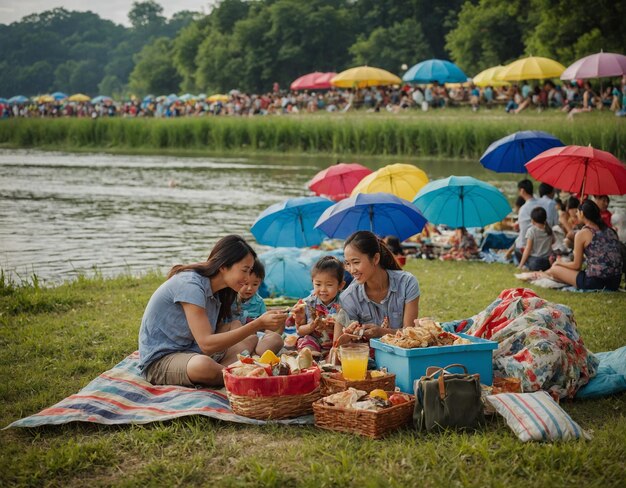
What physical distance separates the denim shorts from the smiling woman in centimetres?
493

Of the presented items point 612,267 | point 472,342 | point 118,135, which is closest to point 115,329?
point 472,342

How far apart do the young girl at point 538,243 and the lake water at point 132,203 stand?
4.88 meters

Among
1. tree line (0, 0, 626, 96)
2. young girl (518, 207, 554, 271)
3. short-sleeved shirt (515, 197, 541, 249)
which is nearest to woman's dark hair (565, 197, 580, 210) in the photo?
short-sleeved shirt (515, 197, 541, 249)

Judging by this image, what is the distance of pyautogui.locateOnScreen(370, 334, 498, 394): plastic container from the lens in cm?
474

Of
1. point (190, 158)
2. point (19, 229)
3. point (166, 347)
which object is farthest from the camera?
point (190, 158)

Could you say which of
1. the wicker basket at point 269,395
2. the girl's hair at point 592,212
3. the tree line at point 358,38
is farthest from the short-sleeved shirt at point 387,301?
the tree line at point 358,38

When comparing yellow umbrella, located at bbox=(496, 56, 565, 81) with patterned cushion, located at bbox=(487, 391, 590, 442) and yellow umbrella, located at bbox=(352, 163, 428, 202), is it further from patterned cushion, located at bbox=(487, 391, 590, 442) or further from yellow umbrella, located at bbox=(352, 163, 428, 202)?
patterned cushion, located at bbox=(487, 391, 590, 442)

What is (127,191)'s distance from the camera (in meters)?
22.2

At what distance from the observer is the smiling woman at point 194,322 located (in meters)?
5.03

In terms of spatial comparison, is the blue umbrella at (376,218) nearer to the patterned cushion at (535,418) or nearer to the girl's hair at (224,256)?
the girl's hair at (224,256)

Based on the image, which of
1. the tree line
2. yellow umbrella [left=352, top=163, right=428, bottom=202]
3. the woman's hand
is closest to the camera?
the woman's hand

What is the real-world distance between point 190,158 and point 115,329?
25068mm

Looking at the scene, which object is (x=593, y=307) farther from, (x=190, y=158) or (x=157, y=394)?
(x=190, y=158)

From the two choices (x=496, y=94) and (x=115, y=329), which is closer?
(x=115, y=329)
